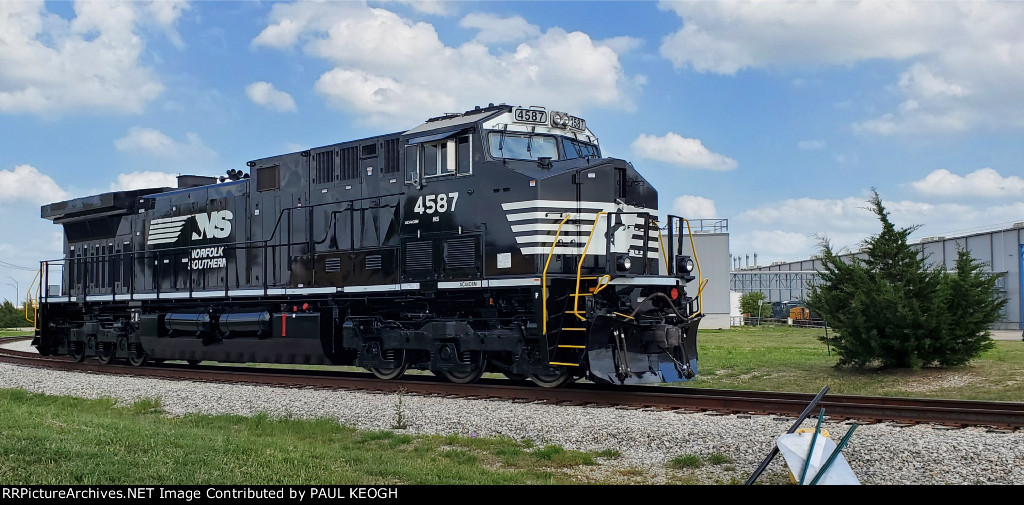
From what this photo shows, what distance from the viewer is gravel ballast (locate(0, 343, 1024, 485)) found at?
6.82m

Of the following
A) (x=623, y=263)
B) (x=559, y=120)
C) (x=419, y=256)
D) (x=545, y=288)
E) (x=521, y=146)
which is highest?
(x=559, y=120)

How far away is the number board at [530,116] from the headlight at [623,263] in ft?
7.90

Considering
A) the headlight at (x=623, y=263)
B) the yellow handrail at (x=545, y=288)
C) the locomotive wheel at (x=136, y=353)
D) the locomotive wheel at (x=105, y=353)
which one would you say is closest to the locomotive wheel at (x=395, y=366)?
the yellow handrail at (x=545, y=288)

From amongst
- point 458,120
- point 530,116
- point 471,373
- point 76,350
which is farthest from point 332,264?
point 76,350

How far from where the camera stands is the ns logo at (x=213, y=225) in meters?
16.6

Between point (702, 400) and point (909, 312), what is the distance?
6.01 meters

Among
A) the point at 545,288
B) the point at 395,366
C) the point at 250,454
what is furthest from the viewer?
the point at 395,366

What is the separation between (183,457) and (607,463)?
136 inches

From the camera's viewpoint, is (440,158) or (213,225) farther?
(213,225)

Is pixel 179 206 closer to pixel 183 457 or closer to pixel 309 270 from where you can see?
pixel 309 270

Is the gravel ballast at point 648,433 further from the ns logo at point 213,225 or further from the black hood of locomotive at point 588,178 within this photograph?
the ns logo at point 213,225

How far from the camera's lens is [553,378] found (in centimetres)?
1227

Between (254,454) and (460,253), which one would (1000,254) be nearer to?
(460,253)
